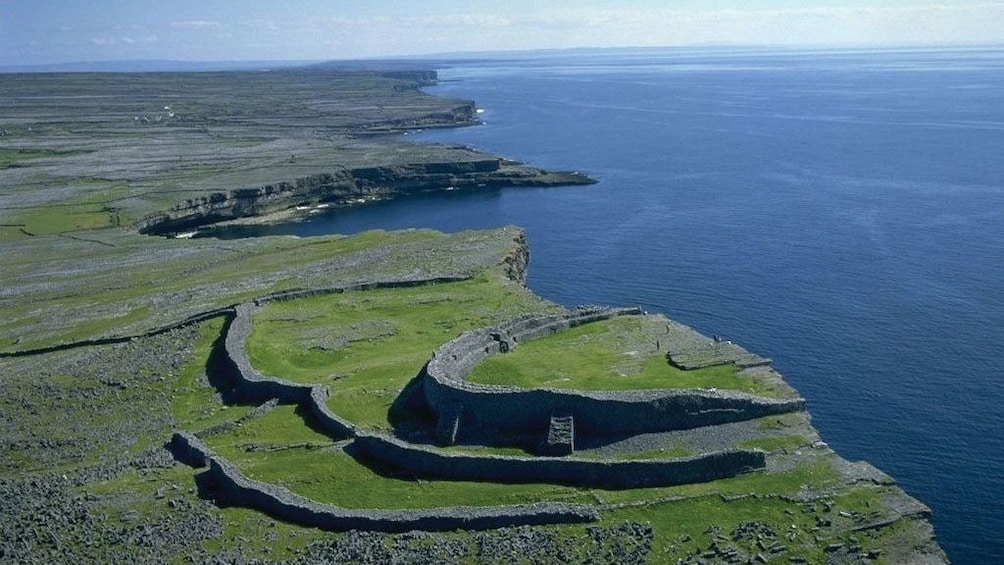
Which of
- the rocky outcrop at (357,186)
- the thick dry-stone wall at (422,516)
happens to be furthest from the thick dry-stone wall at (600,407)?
the rocky outcrop at (357,186)

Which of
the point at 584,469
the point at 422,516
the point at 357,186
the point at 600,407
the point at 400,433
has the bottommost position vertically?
the point at 357,186

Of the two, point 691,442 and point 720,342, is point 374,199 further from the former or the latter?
point 691,442

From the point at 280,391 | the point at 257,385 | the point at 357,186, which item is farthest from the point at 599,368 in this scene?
the point at 357,186

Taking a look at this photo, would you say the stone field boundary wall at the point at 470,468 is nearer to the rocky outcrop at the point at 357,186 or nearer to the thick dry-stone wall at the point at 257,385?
the thick dry-stone wall at the point at 257,385

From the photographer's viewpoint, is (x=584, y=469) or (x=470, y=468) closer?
(x=584, y=469)

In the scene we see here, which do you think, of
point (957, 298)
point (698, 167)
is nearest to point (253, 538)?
point (957, 298)

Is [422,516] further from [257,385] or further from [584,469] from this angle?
[257,385]

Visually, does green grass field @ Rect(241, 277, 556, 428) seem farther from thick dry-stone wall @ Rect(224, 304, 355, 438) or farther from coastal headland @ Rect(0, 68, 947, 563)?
thick dry-stone wall @ Rect(224, 304, 355, 438)
